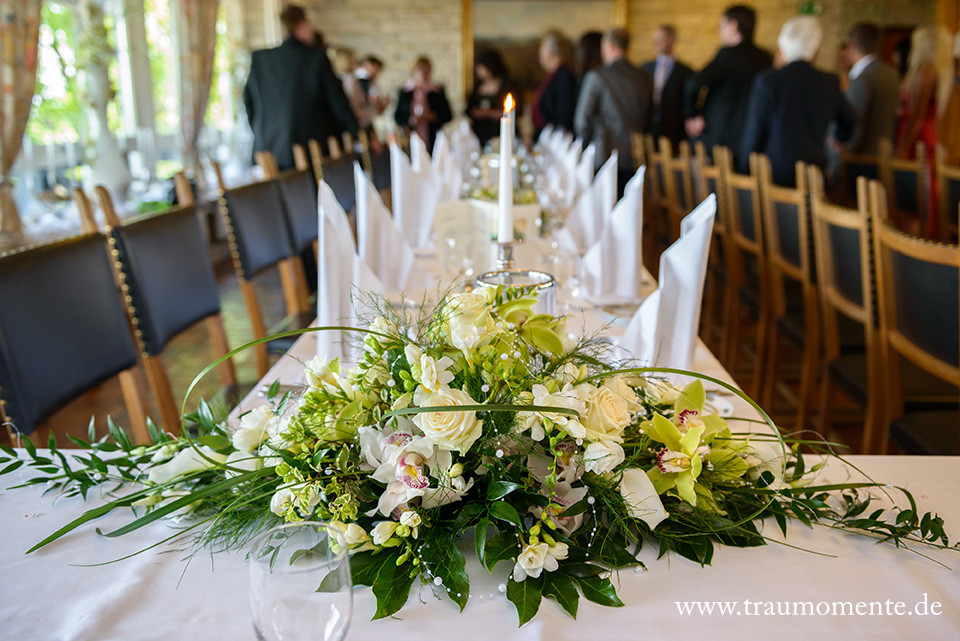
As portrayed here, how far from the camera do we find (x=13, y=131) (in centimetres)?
408

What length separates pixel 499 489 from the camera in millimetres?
798

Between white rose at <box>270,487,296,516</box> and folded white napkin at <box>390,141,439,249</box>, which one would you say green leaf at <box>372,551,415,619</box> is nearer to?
white rose at <box>270,487,296,516</box>

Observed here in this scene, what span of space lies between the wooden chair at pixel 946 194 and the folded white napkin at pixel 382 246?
2703mm

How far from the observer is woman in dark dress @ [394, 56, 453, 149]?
28.2 ft

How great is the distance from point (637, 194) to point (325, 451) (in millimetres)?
1455

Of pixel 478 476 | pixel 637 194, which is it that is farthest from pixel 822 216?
pixel 478 476

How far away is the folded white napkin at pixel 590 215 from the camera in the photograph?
268 cm

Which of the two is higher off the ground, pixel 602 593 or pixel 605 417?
pixel 605 417

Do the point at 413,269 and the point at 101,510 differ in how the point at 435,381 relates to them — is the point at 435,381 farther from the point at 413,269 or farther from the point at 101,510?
the point at 413,269

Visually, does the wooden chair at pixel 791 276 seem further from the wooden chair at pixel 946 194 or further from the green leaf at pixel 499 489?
the green leaf at pixel 499 489

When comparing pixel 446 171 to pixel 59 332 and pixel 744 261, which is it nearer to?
pixel 744 261

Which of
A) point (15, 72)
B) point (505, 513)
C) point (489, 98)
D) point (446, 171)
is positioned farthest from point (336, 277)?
point (489, 98)

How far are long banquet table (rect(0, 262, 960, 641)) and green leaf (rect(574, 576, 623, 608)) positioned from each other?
1 centimetres

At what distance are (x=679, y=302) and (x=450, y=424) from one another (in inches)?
31.1
